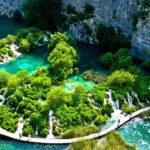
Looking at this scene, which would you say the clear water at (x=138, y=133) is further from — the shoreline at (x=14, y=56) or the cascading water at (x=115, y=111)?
the shoreline at (x=14, y=56)

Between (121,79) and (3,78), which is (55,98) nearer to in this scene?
(3,78)

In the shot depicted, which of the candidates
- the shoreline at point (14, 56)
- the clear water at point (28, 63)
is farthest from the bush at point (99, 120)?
the shoreline at point (14, 56)

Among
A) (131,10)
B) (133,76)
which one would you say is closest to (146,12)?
(131,10)

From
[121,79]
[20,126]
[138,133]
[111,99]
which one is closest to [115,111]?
[111,99]

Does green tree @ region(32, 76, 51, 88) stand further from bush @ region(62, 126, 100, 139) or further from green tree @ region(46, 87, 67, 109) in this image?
bush @ region(62, 126, 100, 139)

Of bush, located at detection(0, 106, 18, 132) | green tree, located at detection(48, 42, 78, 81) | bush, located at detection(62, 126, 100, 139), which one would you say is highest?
green tree, located at detection(48, 42, 78, 81)

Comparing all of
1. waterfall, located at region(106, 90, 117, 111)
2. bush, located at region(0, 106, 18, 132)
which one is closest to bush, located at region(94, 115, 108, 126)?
waterfall, located at region(106, 90, 117, 111)
